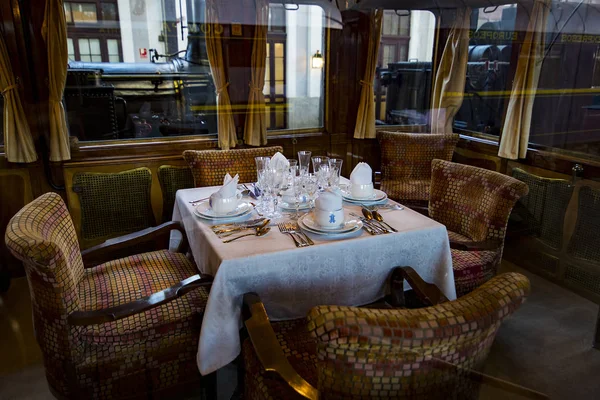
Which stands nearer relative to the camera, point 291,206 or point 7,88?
point 291,206

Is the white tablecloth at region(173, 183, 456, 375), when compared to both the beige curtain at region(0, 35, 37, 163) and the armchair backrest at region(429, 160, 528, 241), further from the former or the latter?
the beige curtain at region(0, 35, 37, 163)

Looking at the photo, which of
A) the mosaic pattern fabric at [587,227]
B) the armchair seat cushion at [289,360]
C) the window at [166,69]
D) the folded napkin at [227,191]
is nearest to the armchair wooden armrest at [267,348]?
the armchair seat cushion at [289,360]

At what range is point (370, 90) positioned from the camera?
3717mm

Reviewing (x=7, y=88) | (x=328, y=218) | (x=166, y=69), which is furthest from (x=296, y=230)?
(x=166, y=69)

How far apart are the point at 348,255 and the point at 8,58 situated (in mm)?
2530

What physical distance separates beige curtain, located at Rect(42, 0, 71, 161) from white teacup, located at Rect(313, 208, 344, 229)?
206cm

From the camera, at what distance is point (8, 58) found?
272 centimetres

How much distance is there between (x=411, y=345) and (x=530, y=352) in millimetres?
1774

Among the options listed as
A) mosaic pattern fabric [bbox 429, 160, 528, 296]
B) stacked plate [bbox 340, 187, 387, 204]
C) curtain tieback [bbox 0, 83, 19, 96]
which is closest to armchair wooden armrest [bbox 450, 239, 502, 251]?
mosaic pattern fabric [bbox 429, 160, 528, 296]

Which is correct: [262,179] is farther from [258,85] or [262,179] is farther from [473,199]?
[258,85]

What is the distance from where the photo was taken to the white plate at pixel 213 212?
1.88 metres

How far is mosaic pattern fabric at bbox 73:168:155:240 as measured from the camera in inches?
121

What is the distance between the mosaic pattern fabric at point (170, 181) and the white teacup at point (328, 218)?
184cm

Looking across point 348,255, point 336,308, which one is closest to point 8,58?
point 348,255
